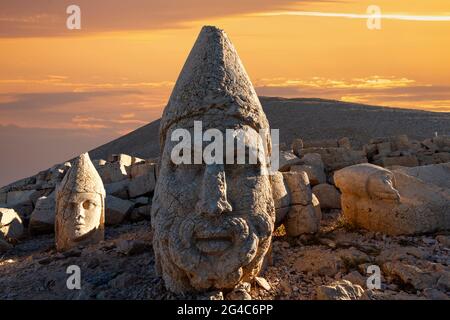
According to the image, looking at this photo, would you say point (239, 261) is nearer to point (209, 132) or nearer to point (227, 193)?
point (227, 193)

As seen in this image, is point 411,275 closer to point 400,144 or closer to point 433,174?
point 433,174

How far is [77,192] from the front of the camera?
30.3ft

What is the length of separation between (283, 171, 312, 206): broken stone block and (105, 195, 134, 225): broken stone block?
4.18m

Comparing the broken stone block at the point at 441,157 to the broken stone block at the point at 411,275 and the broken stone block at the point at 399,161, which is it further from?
the broken stone block at the point at 411,275

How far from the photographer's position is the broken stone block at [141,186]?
41.0 ft

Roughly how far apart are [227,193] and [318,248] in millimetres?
2785

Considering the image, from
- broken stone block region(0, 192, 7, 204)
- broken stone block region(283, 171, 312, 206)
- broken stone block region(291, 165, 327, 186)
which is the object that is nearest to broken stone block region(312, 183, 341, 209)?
broken stone block region(291, 165, 327, 186)

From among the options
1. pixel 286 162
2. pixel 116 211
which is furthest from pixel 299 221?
pixel 116 211

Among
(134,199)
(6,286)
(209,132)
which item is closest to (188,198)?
(209,132)

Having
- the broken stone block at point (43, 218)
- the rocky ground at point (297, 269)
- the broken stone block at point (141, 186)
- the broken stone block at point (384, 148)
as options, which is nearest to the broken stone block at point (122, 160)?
the broken stone block at point (141, 186)

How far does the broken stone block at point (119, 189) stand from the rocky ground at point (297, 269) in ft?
10.0

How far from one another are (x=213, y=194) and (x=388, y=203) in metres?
4.24

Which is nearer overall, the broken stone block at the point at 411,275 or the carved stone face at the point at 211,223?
the carved stone face at the point at 211,223

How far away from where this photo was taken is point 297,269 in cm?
730
